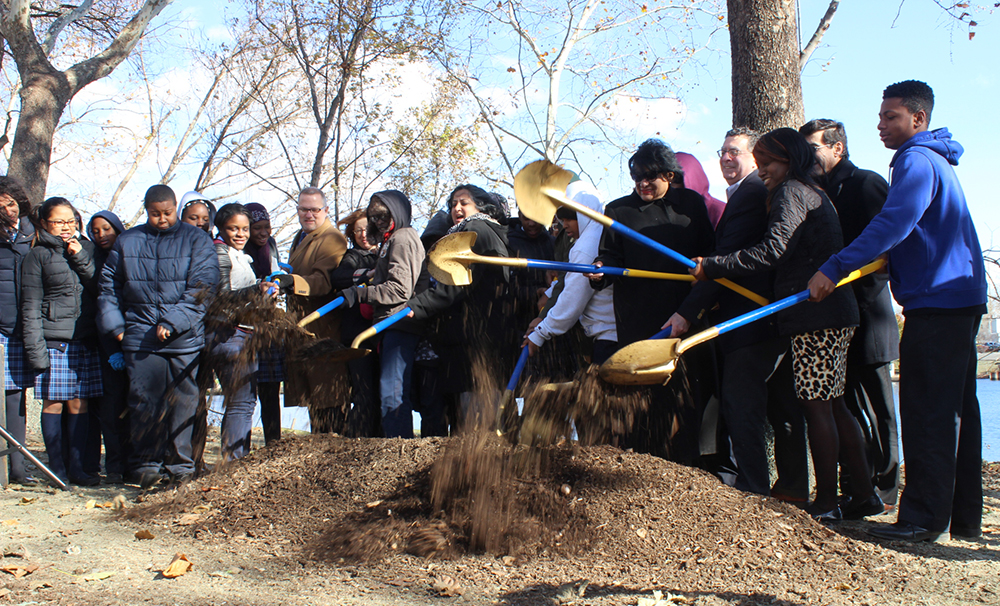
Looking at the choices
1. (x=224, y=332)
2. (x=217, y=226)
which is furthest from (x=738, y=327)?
(x=217, y=226)

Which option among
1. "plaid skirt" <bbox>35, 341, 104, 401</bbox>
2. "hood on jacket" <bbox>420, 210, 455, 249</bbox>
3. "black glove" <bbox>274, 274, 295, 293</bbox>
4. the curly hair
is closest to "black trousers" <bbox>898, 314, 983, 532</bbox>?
"hood on jacket" <bbox>420, 210, 455, 249</bbox>

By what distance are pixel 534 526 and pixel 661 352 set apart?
0.86 meters

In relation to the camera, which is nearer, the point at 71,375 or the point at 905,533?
the point at 905,533

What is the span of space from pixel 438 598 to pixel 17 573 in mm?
1461

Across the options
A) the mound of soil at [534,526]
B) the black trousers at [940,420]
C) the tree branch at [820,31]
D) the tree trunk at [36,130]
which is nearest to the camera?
the mound of soil at [534,526]

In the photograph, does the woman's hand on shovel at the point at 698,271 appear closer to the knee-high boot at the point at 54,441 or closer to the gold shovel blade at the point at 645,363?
the gold shovel blade at the point at 645,363

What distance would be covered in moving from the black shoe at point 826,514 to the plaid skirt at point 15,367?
170 inches

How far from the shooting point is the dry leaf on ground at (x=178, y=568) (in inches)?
102

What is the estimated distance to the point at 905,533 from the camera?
2924 mm

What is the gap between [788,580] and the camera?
251cm

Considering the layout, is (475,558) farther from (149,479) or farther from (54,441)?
(54,441)

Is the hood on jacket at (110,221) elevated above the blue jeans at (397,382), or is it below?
above

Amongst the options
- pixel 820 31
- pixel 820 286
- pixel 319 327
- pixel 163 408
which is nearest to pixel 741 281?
pixel 820 286

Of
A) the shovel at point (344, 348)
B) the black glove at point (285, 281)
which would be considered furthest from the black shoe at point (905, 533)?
the black glove at point (285, 281)
